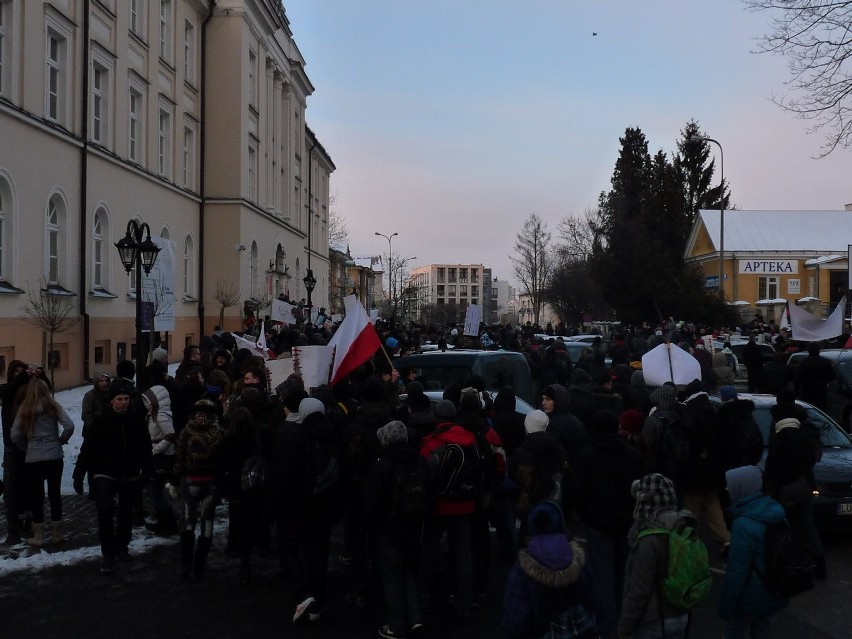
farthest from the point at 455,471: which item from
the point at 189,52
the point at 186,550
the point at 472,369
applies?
the point at 189,52

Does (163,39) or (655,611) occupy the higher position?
(163,39)

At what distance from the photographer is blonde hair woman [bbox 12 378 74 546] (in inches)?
353

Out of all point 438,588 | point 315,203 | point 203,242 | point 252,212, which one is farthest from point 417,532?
point 315,203

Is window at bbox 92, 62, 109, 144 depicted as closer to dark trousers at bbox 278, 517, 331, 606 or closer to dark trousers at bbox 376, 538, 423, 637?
dark trousers at bbox 278, 517, 331, 606

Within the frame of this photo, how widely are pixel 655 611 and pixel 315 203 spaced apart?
196 ft

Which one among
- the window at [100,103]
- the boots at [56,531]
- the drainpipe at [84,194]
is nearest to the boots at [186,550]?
the boots at [56,531]

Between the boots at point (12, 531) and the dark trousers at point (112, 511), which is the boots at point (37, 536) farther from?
the dark trousers at point (112, 511)

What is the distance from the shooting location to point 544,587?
4.30 metres

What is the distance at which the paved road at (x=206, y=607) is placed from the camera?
6.88 m

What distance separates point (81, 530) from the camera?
10.3 metres

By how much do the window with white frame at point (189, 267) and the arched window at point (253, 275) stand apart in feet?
12.1

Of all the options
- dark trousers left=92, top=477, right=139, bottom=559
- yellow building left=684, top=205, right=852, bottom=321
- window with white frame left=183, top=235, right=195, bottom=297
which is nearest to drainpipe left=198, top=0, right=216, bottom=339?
window with white frame left=183, top=235, right=195, bottom=297

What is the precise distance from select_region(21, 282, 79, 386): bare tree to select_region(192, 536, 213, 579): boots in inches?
477

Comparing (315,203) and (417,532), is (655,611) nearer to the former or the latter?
(417,532)
